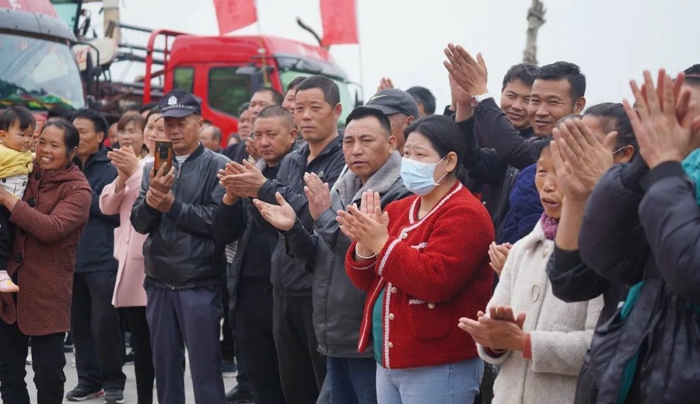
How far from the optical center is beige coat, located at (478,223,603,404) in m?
3.33

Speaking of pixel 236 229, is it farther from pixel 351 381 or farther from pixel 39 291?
pixel 351 381

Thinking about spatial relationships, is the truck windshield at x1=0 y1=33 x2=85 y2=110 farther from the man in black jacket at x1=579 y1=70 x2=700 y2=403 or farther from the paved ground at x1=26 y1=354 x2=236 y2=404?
the man in black jacket at x1=579 y1=70 x2=700 y2=403

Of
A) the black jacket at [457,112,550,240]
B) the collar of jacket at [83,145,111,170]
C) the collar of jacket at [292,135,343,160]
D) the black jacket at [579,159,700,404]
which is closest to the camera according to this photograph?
the black jacket at [579,159,700,404]

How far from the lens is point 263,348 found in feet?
20.1

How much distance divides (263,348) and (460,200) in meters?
2.35

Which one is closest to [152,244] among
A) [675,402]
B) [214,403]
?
[214,403]

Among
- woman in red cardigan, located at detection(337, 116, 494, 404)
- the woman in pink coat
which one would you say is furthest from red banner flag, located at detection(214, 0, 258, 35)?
woman in red cardigan, located at detection(337, 116, 494, 404)

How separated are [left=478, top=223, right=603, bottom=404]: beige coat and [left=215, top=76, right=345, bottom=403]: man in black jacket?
6.29 feet

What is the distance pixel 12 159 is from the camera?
6.00m

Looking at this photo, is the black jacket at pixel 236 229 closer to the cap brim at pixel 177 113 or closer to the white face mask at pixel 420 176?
the cap brim at pixel 177 113

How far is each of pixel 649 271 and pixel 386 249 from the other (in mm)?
1462

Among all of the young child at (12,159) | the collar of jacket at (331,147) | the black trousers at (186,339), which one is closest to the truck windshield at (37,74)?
the young child at (12,159)

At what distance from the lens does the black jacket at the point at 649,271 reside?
2.47 metres

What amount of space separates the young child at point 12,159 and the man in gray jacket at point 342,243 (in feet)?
5.89
